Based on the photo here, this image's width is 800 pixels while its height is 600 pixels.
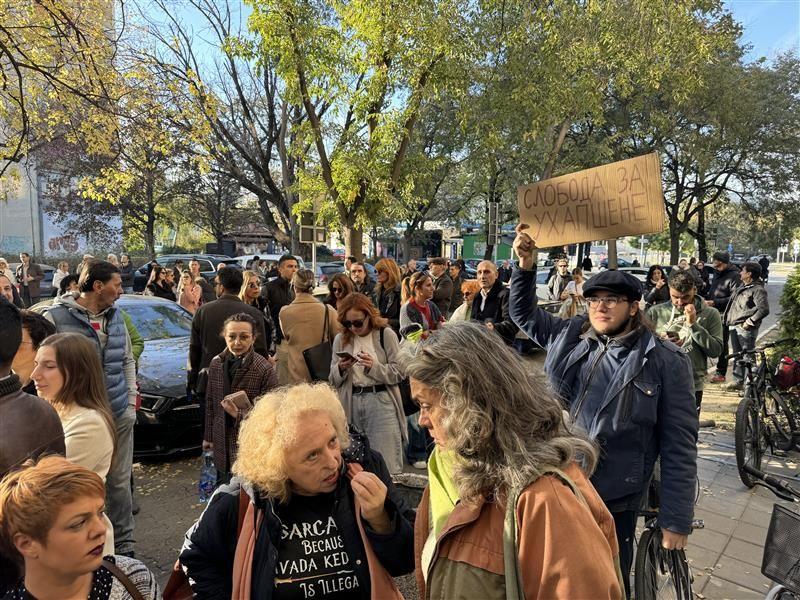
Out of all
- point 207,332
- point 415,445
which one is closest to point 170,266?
point 207,332

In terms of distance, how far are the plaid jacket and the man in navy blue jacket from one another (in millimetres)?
2198

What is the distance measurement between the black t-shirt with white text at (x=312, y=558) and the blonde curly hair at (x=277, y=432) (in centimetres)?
9

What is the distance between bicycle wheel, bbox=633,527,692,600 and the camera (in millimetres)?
2729

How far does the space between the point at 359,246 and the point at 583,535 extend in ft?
32.5

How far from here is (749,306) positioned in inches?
307

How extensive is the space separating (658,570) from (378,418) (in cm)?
194

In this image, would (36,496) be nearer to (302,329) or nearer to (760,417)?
(302,329)

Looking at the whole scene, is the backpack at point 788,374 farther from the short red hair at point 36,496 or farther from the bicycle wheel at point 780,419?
the short red hair at point 36,496

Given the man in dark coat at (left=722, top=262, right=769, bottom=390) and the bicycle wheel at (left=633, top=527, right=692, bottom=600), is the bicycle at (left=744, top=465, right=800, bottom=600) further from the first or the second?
the man in dark coat at (left=722, top=262, right=769, bottom=390)

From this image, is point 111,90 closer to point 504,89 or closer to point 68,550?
point 68,550

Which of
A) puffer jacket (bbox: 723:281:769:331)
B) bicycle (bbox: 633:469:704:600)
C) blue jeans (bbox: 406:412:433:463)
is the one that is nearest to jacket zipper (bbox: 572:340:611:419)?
bicycle (bbox: 633:469:704:600)

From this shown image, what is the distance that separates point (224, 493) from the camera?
1.93 meters

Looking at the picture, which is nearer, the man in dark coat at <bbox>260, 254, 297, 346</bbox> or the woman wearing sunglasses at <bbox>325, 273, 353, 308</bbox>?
the woman wearing sunglasses at <bbox>325, 273, 353, 308</bbox>

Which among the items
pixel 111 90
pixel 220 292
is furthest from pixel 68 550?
pixel 111 90
